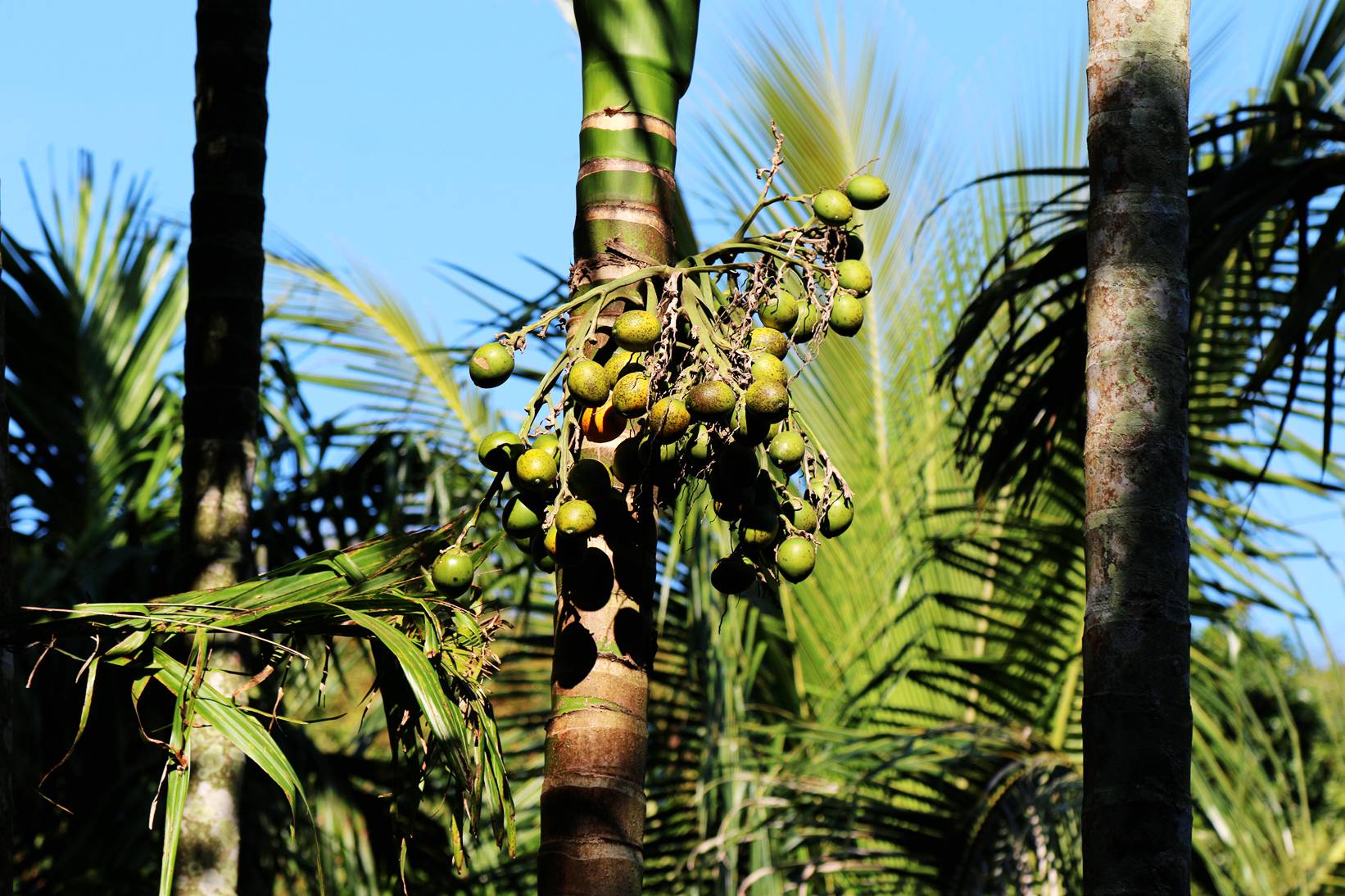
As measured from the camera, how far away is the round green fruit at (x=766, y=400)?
5.83 ft

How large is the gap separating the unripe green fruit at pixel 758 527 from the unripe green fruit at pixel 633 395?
0.71 ft

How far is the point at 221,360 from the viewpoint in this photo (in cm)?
349

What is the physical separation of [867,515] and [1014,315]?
2548mm

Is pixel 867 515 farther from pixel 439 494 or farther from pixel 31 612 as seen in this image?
pixel 31 612

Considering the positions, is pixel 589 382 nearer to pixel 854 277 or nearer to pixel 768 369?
pixel 768 369

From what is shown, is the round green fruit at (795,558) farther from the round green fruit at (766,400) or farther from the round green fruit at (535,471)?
the round green fruit at (535,471)

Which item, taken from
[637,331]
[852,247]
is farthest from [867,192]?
[637,331]

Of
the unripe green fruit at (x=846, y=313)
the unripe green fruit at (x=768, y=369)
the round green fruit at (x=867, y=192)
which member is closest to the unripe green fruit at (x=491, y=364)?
the unripe green fruit at (x=768, y=369)

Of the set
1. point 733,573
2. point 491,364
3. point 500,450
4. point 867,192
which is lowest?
point 733,573

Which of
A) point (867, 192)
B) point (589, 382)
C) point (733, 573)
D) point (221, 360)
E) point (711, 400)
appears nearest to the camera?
point (711, 400)

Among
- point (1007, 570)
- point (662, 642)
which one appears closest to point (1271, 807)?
point (1007, 570)

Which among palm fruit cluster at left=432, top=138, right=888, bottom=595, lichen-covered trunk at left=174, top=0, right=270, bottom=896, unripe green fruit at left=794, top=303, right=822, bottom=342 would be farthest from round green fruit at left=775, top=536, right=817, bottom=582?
lichen-covered trunk at left=174, top=0, right=270, bottom=896

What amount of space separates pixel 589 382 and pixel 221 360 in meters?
1.86

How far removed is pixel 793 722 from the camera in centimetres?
552
